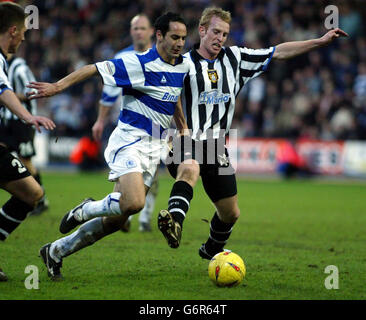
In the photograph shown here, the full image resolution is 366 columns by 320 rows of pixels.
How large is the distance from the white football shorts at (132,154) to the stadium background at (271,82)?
42.4 feet

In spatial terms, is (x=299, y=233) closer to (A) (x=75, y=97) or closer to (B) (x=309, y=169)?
(B) (x=309, y=169)

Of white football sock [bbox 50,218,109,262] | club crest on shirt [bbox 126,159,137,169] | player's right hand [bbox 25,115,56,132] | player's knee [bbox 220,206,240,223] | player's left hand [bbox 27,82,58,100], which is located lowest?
white football sock [bbox 50,218,109,262]

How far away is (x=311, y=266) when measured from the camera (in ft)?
21.0

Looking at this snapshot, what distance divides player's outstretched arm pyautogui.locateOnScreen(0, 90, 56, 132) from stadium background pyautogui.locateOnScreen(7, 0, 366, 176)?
1381 cm

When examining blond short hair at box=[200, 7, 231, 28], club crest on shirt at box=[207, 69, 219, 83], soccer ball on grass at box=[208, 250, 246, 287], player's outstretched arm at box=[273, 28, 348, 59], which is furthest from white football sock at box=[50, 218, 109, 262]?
player's outstretched arm at box=[273, 28, 348, 59]

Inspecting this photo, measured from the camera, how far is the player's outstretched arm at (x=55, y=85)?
16.5ft

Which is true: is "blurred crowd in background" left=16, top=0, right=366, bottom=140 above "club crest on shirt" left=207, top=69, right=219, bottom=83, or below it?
above

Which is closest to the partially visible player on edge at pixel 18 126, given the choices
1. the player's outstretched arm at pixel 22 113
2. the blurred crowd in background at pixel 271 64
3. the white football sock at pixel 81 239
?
the white football sock at pixel 81 239

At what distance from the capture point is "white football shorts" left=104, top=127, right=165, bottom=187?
551 cm

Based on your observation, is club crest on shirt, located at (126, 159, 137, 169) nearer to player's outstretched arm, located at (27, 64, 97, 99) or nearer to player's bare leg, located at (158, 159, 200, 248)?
player's bare leg, located at (158, 159, 200, 248)

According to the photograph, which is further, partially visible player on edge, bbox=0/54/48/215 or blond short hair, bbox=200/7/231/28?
partially visible player on edge, bbox=0/54/48/215

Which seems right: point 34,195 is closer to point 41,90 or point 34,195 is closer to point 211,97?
point 41,90

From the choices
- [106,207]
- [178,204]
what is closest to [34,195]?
[106,207]
